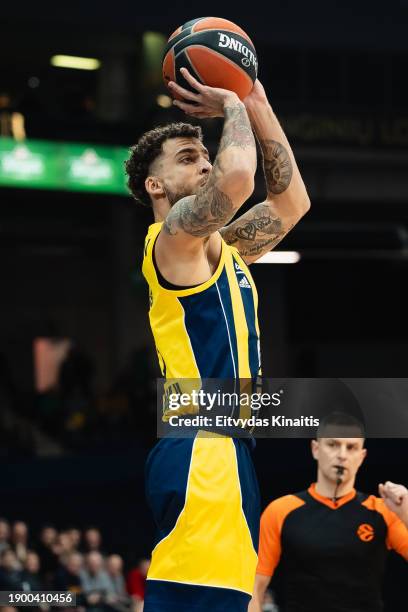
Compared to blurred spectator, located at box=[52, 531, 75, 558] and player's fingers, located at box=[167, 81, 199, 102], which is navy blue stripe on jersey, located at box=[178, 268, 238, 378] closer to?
player's fingers, located at box=[167, 81, 199, 102]

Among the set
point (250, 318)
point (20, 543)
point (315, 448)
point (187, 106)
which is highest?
point (187, 106)

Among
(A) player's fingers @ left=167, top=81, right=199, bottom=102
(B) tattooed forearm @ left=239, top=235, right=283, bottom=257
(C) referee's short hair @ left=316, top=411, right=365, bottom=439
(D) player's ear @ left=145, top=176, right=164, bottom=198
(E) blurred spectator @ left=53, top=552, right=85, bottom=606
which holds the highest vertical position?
(A) player's fingers @ left=167, top=81, right=199, bottom=102

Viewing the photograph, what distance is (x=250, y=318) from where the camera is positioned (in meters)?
4.19

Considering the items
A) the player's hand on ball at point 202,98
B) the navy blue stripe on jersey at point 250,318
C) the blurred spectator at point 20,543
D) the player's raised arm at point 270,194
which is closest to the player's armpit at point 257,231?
the player's raised arm at point 270,194

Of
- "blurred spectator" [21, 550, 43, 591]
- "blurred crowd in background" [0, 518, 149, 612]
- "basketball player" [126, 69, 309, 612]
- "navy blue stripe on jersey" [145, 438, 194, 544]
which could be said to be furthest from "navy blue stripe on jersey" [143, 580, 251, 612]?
"blurred spectator" [21, 550, 43, 591]

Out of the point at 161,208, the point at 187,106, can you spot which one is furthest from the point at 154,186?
the point at 187,106

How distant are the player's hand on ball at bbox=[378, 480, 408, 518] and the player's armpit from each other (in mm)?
1241

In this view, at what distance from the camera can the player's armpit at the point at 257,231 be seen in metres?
4.79

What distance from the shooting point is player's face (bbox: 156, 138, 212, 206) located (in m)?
4.40

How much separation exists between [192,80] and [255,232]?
2.70 feet

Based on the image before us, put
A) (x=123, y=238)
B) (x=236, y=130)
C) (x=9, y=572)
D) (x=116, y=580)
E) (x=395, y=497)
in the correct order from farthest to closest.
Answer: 1. (x=123, y=238)
2. (x=116, y=580)
3. (x=9, y=572)
4. (x=395, y=497)
5. (x=236, y=130)

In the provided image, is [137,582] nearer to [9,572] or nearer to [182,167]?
[9,572]

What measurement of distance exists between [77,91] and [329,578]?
16.3 metres

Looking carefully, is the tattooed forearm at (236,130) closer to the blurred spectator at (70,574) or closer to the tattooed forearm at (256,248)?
the tattooed forearm at (256,248)
